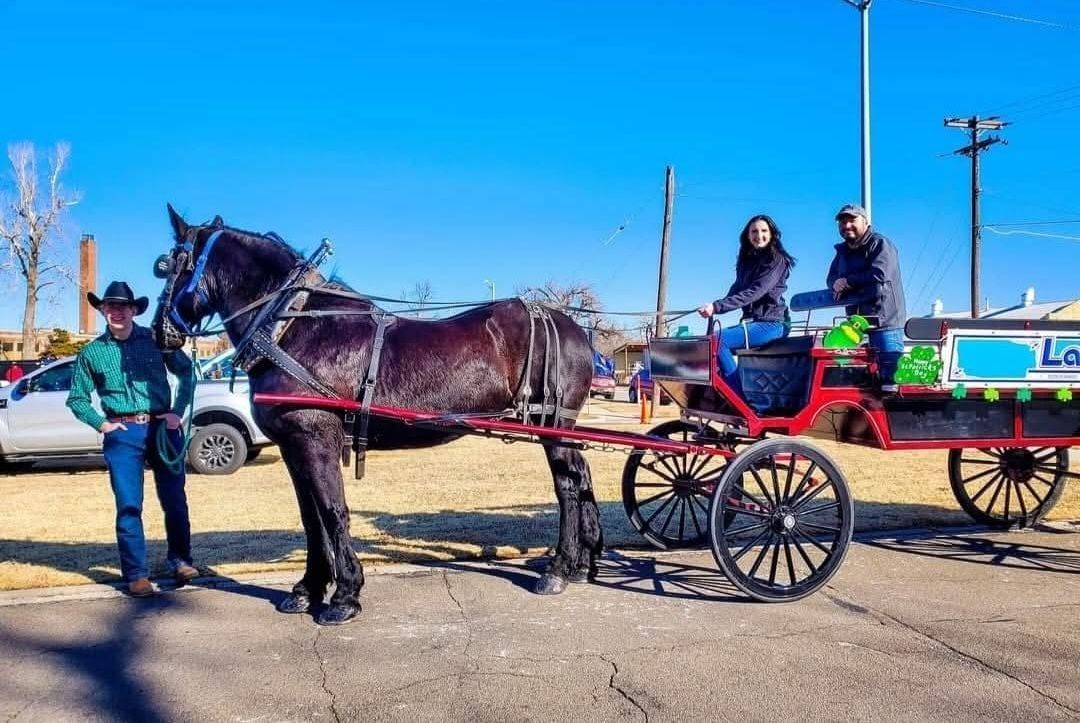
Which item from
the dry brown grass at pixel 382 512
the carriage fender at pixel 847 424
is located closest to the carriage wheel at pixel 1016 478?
the dry brown grass at pixel 382 512

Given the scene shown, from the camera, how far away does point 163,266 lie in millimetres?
4852

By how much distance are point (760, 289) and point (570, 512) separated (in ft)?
6.53

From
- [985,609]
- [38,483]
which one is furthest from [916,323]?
[38,483]

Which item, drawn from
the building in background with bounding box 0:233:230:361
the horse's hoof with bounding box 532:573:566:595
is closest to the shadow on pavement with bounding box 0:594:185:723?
the horse's hoof with bounding box 532:573:566:595

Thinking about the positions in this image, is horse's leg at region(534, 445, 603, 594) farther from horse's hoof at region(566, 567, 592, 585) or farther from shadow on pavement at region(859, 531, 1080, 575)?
shadow on pavement at region(859, 531, 1080, 575)

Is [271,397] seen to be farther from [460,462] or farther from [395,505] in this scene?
[460,462]

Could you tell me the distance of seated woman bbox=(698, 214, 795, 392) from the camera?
527 centimetres

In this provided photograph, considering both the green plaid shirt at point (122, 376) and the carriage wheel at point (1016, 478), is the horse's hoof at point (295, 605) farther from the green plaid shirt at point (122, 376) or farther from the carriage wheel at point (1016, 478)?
the carriage wheel at point (1016, 478)

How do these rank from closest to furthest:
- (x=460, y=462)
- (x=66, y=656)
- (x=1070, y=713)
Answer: (x=1070, y=713), (x=66, y=656), (x=460, y=462)

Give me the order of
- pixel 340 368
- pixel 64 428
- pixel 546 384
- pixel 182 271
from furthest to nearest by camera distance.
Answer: pixel 64 428
pixel 546 384
pixel 182 271
pixel 340 368

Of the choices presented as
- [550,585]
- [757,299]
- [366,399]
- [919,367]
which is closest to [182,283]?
[366,399]

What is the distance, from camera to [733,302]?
5.23 metres

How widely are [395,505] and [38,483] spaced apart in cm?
520

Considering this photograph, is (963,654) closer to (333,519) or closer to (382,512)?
(333,519)
